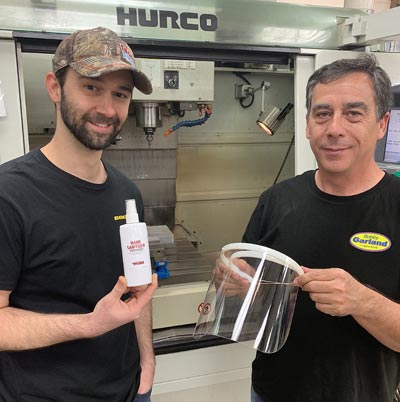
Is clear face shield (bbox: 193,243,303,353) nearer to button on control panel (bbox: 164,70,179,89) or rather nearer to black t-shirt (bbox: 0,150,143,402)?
black t-shirt (bbox: 0,150,143,402)

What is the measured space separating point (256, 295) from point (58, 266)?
47cm

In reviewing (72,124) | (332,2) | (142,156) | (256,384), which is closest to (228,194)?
(142,156)

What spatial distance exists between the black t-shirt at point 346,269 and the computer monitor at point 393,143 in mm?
730

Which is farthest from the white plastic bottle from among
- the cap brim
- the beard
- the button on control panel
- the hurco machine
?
the button on control panel

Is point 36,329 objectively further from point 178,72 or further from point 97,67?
point 178,72

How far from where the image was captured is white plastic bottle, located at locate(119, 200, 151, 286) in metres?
0.74

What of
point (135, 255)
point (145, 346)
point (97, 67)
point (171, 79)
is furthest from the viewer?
point (171, 79)

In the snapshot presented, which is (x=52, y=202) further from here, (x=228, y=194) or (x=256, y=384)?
(x=228, y=194)

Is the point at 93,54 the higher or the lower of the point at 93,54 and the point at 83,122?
the higher

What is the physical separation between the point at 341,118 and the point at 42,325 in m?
0.84

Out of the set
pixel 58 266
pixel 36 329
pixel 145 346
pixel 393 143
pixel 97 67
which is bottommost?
pixel 145 346

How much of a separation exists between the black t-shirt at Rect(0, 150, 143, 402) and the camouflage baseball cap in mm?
234

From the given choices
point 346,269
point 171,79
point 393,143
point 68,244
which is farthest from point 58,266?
point 393,143

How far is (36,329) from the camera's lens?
792mm
